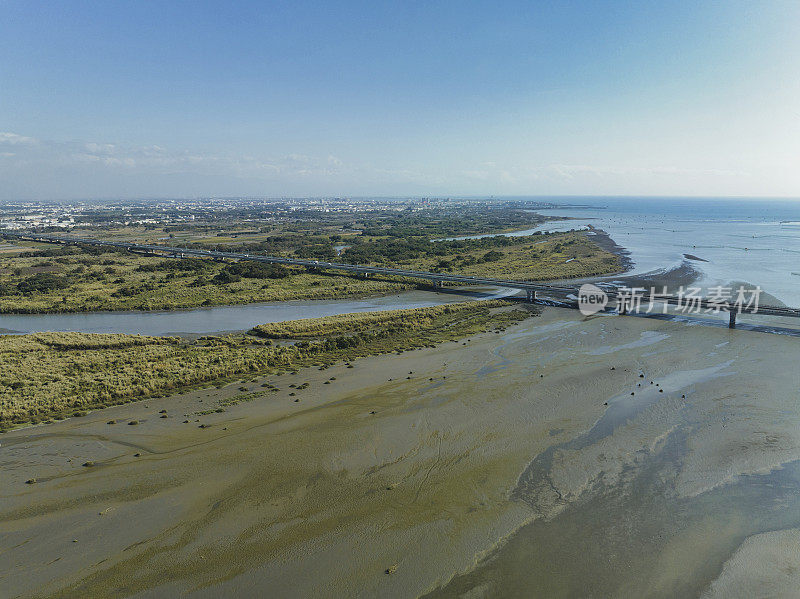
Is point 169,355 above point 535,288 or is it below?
below

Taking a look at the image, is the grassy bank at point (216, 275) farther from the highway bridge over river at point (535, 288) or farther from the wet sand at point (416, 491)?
the wet sand at point (416, 491)

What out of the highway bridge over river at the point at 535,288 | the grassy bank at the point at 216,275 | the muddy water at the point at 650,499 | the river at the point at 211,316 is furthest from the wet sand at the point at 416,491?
the grassy bank at the point at 216,275

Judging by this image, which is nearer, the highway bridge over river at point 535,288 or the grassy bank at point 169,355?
the grassy bank at point 169,355

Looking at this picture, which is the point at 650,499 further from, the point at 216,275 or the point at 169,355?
the point at 216,275

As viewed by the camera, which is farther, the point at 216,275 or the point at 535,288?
the point at 216,275

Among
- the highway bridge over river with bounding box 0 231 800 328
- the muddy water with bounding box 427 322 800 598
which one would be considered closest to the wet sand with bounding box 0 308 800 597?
the muddy water with bounding box 427 322 800 598

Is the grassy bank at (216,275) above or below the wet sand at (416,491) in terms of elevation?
above

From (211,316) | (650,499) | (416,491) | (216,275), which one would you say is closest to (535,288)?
(650,499)
